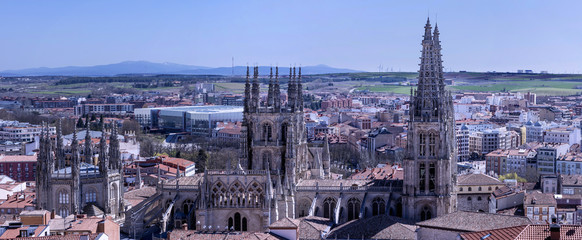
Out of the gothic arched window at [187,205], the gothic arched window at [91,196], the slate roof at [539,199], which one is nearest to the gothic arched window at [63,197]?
the gothic arched window at [91,196]

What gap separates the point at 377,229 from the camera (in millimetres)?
51750

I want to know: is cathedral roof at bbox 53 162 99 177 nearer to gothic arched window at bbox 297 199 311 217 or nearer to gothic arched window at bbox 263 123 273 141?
gothic arched window at bbox 263 123 273 141

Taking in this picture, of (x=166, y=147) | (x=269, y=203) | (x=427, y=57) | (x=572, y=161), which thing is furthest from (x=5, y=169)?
(x=572, y=161)

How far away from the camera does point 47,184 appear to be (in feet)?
196

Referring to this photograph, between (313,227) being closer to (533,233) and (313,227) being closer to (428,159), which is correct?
(428,159)

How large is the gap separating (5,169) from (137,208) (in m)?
45.6

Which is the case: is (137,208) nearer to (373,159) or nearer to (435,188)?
(435,188)

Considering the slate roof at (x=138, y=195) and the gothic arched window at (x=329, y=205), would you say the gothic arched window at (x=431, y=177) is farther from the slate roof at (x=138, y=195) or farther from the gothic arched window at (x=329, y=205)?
the slate roof at (x=138, y=195)

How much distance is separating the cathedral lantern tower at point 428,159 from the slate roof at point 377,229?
387 centimetres

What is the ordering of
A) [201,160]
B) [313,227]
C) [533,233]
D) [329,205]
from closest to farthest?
[533,233] → [313,227] → [329,205] → [201,160]

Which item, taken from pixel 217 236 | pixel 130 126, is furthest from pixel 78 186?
pixel 130 126

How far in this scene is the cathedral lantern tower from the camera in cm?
5753

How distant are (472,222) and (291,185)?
1652cm

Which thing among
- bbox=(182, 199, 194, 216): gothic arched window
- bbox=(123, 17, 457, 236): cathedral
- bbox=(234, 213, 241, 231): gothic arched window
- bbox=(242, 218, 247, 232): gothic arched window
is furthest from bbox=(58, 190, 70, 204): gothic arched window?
bbox=(242, 218, 247, 232): gothic arched window
